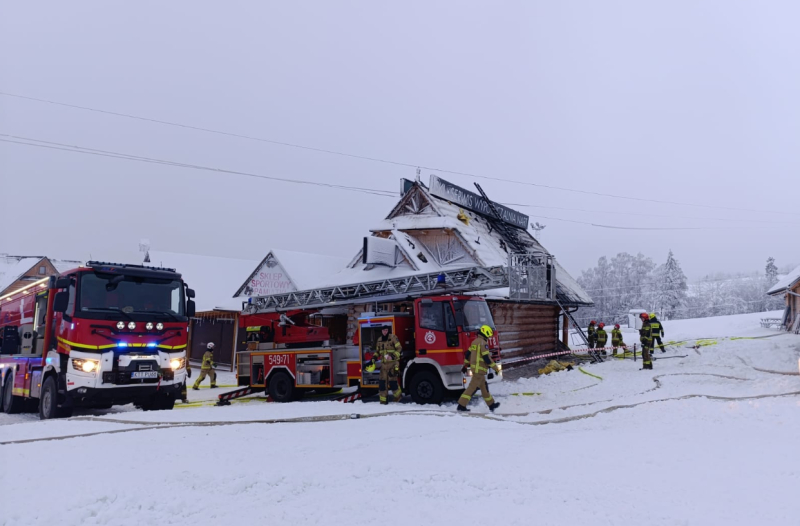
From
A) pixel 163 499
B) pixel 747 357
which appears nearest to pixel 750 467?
pixel 163 499

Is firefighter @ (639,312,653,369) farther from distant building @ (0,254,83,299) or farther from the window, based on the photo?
distant building @ (0,254,83,299)

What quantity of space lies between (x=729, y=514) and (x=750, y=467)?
164 centimetres

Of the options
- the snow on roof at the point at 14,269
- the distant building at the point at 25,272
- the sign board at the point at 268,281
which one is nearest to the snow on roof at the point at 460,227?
the sign board at the point at 268,281

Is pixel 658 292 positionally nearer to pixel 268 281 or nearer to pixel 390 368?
pixel 268 281

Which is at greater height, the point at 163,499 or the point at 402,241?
the point at 402,241

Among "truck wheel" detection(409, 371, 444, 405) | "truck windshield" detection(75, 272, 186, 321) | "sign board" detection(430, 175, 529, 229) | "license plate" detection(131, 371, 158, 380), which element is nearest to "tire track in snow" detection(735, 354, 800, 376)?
"truck wheel" detection(409, 371, 444, 405)

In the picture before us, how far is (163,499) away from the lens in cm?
425

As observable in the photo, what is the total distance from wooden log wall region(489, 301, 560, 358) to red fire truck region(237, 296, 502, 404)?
626cm

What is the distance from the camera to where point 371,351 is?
13.3 metres

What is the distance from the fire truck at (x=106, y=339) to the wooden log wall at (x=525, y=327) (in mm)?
10886

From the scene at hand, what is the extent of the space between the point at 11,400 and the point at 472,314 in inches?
458

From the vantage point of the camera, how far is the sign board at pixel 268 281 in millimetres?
27547

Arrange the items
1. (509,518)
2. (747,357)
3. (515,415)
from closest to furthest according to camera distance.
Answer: (509,518) < (515,415) < (747,357)

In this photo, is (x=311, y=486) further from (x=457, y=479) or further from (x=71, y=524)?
(x=71, y=524)
